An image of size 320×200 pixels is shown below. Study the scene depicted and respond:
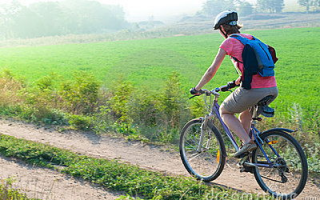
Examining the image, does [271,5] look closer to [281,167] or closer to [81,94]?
[81,94]

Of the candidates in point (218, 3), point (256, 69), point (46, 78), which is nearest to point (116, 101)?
point (46, 78)

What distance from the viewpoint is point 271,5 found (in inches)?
2062

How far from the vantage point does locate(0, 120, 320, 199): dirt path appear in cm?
528

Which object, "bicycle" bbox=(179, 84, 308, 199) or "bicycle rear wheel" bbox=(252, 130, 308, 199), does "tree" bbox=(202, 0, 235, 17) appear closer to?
"bicycle" bbox=(179, 84, 308, 199)

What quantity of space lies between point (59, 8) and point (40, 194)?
254 ft

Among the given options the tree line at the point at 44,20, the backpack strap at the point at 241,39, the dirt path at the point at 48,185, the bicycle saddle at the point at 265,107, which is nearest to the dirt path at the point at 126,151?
the dirt path at the point at 48,185

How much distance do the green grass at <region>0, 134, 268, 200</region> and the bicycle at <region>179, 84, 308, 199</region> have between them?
0.33 meters

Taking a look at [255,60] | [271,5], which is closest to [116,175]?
[255,60]

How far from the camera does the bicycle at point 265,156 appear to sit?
14.5 ft

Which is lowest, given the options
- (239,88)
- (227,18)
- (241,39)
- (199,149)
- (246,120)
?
(199,149)

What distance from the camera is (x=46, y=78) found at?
35.0ft

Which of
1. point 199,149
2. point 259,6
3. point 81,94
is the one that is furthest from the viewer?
point 259,6

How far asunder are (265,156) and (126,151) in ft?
10.4

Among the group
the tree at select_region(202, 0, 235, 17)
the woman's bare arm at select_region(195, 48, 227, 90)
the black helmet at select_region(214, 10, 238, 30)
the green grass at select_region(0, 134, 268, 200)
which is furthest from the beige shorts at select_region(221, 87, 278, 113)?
the tree at select_region(202, 0, 235, 17)
